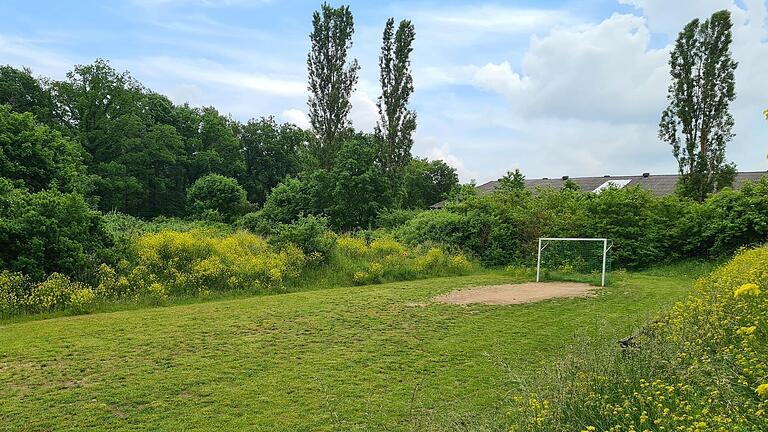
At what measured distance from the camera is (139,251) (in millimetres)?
10516

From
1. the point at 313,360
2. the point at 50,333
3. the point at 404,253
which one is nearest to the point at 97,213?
the point at 50,333

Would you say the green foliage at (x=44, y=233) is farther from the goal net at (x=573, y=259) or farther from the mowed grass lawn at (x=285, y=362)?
the goal net at (x=573, y=259)

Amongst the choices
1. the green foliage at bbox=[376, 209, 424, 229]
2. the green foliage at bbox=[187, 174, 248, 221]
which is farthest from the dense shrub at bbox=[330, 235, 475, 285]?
the green foliage at bbox=[187, 174, 248, 221]

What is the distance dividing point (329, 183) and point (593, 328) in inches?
750

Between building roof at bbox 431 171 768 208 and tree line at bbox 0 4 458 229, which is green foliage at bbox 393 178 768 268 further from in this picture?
building roof at bbox 431 171 768 208

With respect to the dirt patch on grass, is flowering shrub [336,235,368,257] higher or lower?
higher

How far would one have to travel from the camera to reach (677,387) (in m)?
3.04

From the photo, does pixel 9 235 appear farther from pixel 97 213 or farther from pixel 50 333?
pixel 50 333

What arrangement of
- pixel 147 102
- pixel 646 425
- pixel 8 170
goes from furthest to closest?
pixel 147 102 → pixel 8 170 → pixel 646 425

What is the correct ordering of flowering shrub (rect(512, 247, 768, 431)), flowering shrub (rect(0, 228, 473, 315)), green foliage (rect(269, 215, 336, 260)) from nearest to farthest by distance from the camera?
flowering shrub (rect(512, 247, 768, 431)) < flowering shrub (rect(0, 228, 473, 315)) < green foliage (rect(269, 215, 336, 260))

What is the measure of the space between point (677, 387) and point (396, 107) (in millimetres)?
23941

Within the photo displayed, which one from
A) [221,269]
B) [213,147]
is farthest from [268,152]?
[221,269]

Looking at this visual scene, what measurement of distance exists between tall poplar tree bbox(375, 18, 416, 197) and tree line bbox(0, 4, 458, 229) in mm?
52

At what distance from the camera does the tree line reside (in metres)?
21.5
